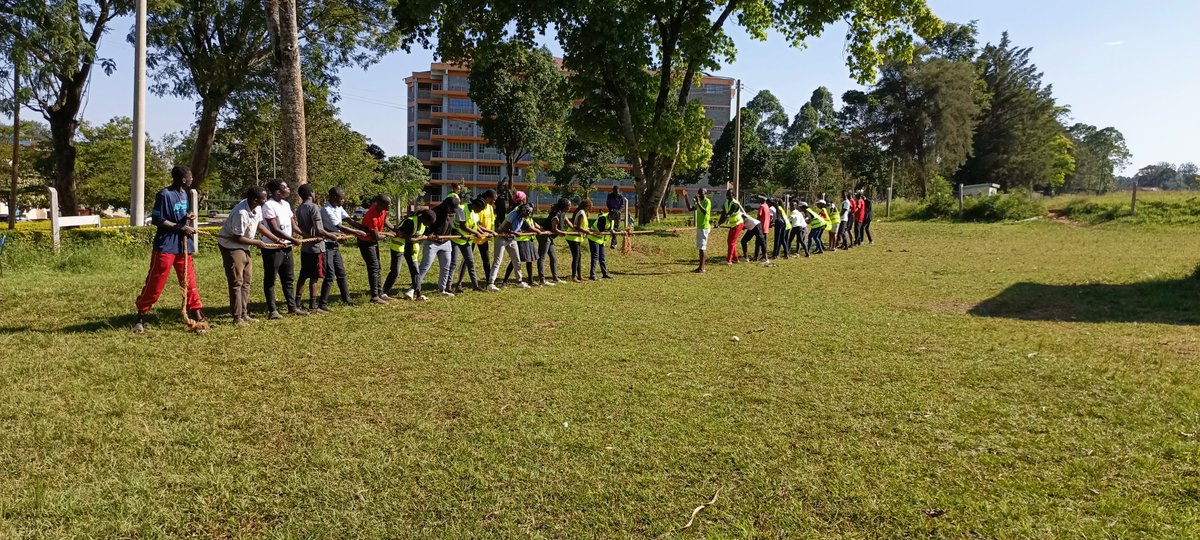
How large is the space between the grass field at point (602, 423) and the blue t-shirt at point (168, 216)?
974 millimetres

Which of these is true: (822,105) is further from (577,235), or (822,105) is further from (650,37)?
(577,235)

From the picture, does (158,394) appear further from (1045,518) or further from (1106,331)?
(1106,331)

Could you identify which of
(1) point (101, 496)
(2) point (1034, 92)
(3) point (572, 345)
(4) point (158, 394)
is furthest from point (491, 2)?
(2) point (1034, 92)

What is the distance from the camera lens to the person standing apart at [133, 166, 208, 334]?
7348mm

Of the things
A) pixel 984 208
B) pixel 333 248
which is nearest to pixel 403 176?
pixel 984 208

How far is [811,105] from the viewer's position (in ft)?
292

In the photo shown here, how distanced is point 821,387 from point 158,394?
5.16 meters

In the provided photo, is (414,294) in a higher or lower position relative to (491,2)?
lower

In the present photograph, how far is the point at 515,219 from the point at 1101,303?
28.9 ft

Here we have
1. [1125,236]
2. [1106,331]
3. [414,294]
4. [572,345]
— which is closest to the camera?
[572,345]

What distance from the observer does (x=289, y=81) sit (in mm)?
13117

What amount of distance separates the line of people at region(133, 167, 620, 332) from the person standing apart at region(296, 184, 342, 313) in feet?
0.04

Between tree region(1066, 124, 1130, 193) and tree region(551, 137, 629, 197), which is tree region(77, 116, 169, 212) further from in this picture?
tree region(1066, 124, 1130, 193)

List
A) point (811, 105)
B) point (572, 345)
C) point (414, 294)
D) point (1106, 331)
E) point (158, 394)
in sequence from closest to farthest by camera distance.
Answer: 1. point (158, 394)
2. point (572, 345)
3. point (1106, 331)
4. point (414, 294)
5. point (811, 105)
